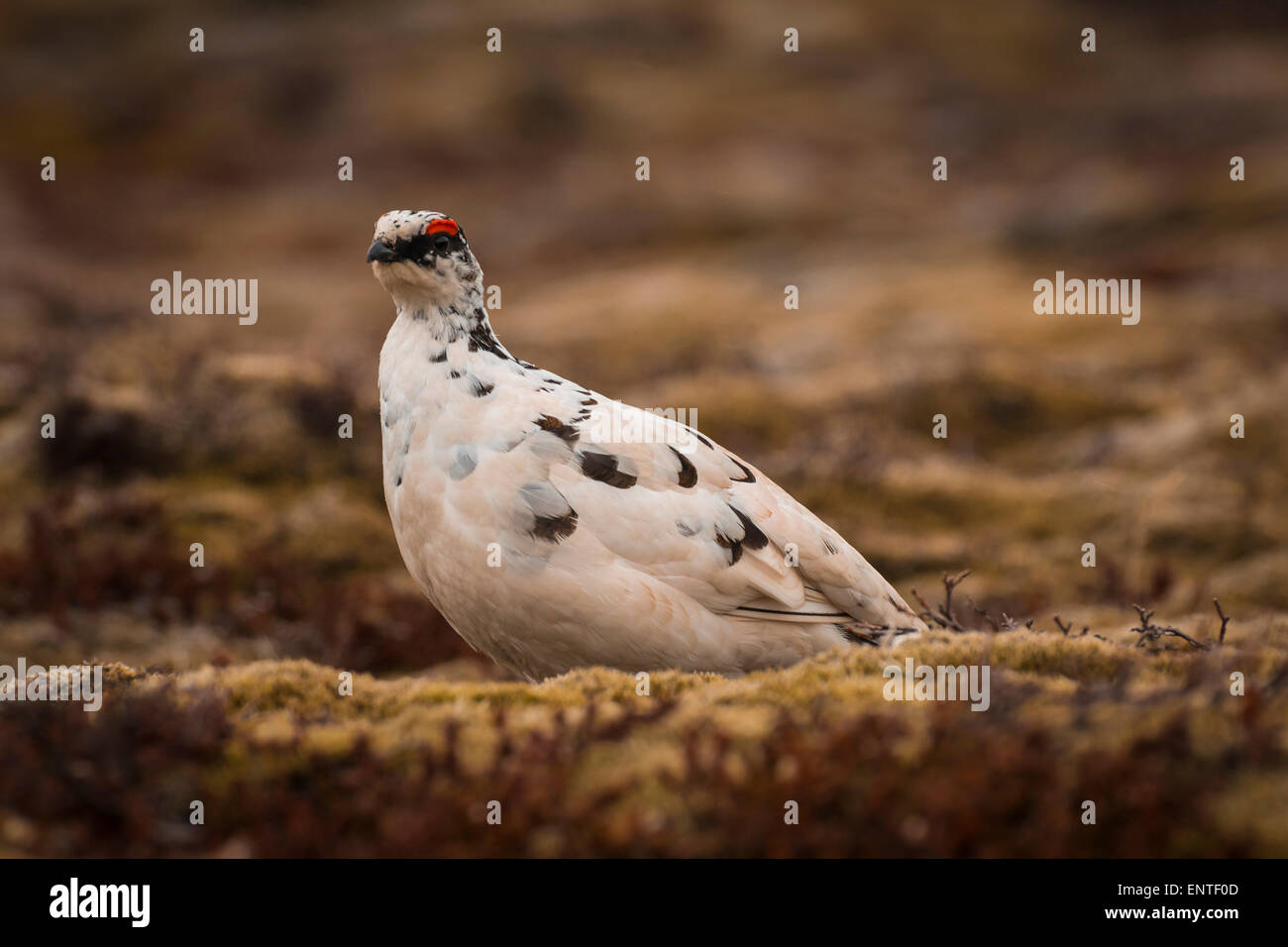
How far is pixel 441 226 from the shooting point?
590 centimetres

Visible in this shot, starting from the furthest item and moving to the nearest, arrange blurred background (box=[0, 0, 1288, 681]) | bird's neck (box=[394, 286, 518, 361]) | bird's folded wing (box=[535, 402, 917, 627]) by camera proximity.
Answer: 1. blurred background (box=[0, 0, 1288, 681])
2. bird's neck (box=[394, 286, 518, 361])
3. bird's folded wing (box=[535, 402, 917, 627])

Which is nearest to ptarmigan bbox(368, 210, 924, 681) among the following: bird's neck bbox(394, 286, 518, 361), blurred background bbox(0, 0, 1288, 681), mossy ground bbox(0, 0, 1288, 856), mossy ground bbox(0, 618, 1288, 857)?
bird's neck bbox(394, 286, 518, 361)

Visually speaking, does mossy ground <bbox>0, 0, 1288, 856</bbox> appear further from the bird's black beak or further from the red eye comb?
the red eye comb

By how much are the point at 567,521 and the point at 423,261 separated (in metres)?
1.61

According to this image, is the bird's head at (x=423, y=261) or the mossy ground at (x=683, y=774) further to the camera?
the bird's head at (x=423, y=261)

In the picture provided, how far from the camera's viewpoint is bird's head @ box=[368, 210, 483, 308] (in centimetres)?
581

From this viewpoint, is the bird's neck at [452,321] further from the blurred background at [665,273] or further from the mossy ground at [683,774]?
the blurred background at [665,273]

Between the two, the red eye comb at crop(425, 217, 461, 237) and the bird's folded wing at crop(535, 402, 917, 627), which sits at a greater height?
the red eye comb at crop(425, 217, 461, 237)

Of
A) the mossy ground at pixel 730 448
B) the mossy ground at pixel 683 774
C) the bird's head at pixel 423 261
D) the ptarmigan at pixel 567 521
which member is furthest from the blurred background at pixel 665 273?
the mossy ground at pixel 683 774

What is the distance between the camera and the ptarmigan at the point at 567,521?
5344 millimetres

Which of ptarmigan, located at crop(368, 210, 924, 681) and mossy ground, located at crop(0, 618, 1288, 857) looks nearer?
mossy ground, located at crop(0, 618, 1288, 857)

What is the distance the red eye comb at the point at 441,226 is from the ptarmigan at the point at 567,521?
13 mm

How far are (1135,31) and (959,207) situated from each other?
4354cm
